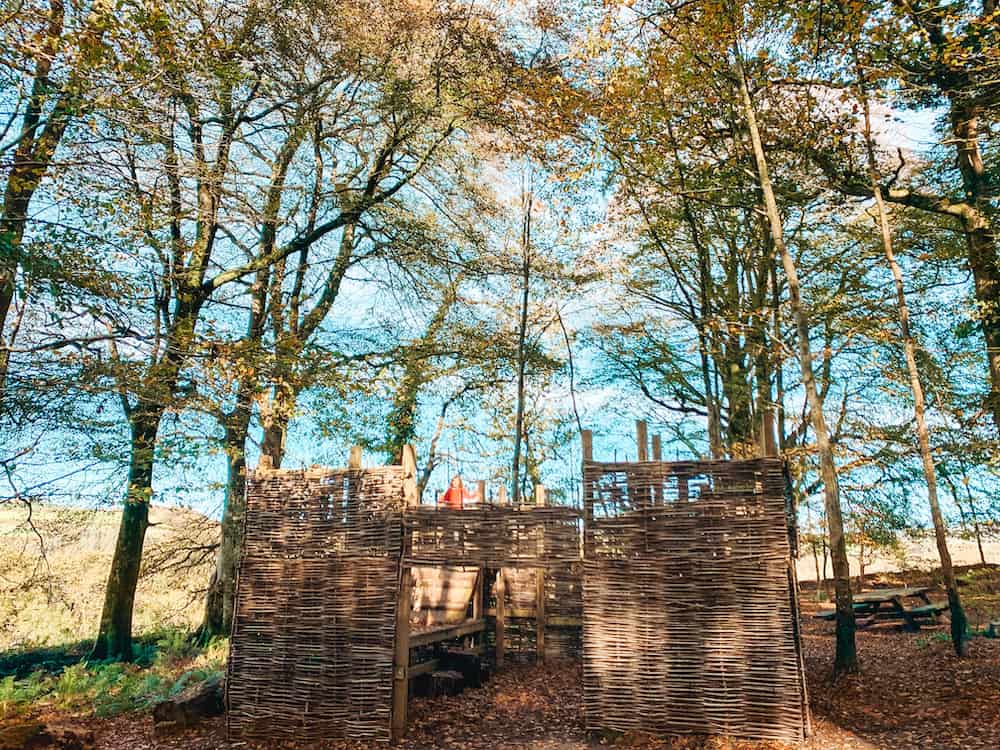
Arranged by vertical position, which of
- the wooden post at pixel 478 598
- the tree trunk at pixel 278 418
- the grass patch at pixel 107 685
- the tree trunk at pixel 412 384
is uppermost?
the tree trunk at pixel 412 384

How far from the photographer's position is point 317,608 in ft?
21.0

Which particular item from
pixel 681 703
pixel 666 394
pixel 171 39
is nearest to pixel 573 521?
pixel 681 703

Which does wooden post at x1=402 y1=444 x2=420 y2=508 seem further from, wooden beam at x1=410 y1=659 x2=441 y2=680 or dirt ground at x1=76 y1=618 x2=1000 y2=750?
dirt ground at x1=76 y1=618 x2=1000 y2=750

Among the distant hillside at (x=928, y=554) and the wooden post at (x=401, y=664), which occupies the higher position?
the distant hillside at (x=928, y=554)

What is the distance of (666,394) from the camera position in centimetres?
1558

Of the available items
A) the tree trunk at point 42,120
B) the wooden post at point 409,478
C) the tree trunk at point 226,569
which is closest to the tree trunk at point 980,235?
the wooden post at point 409,478

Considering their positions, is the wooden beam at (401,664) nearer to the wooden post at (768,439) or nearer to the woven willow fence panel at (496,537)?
the woven willow fence panel at (496,537)

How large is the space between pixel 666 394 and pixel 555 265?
165 inches

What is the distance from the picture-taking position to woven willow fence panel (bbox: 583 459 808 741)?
5523 mm

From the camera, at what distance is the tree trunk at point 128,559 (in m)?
9.38

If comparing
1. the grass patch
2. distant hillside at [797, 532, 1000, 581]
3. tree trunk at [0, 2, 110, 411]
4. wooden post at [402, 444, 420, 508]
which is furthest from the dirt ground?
distant hillside at [797, 532, 1000, 581]

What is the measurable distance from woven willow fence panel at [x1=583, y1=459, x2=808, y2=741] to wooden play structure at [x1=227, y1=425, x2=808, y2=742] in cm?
1

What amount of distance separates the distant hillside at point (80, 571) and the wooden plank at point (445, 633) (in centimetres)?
458

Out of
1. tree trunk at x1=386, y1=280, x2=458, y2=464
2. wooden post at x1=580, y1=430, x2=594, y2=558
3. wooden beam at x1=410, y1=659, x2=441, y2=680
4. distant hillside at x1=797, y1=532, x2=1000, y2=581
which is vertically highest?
tree trunk at x1=386, y1=280, x2=458, y2=464
